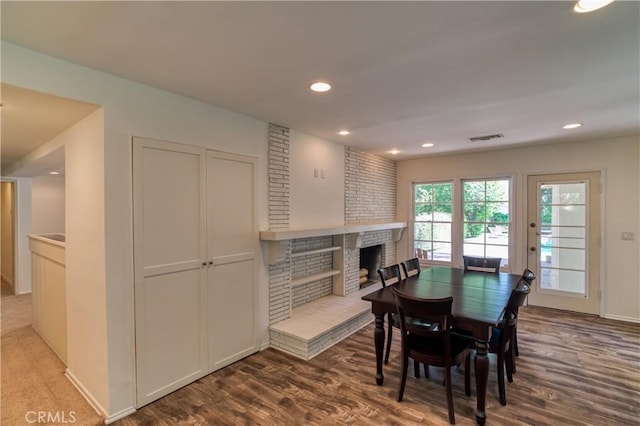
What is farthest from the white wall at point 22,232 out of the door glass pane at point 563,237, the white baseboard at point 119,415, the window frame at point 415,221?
the door glass pane at point 563,237

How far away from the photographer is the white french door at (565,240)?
4.42m

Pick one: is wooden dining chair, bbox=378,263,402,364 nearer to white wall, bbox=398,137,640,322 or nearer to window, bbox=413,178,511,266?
window, bbox=413,178,511,266

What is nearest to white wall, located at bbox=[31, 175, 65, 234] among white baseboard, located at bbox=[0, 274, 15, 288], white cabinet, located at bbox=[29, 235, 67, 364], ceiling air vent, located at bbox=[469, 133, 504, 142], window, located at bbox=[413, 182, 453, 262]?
white baseboard, located at bbox=[0, 274, 15, 288]

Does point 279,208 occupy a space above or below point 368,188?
below

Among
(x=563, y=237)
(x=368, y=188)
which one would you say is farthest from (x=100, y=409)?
(x=563, y=237)

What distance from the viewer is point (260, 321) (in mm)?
3332

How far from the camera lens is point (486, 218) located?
5.21m

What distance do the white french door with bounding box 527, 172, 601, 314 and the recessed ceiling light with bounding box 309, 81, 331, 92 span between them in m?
4.07

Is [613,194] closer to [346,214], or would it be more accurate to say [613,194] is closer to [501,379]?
[501,379]

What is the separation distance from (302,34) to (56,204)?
313 inches

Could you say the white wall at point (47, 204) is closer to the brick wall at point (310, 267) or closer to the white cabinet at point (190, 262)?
the white cabinet at point (190, 262)

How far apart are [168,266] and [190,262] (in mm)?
192

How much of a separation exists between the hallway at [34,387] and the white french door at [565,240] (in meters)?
5.75

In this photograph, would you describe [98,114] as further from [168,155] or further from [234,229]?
[234,229]
